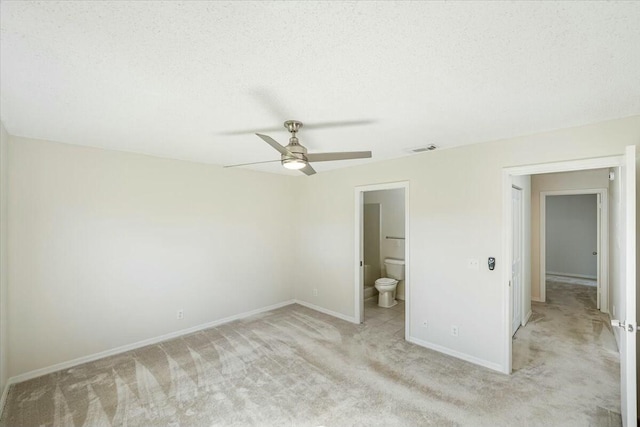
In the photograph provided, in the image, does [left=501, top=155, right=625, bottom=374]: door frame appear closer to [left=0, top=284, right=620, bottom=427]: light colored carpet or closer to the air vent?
[left=0, top=284, right=620, bottom=427]: light colored carpet

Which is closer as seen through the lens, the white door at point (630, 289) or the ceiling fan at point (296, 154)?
the white door at point (630, 289)

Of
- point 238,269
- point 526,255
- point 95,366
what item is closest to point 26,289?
point 95,366

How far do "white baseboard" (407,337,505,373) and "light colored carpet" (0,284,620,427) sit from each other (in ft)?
0.29

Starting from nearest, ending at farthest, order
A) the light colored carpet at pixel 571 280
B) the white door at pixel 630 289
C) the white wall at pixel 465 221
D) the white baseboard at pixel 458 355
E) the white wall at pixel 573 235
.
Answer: the white door at pixel 630 289
the white wall at pixel 465 221
the white baseboard at pixel 458 355
the light colored carpet at pixel 571 280
the white wall at pixel 573 235

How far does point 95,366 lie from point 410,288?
3.79m

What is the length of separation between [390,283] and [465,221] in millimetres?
2217

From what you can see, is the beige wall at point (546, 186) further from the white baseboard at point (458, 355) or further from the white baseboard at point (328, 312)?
the white baseboard at point (328, 312)

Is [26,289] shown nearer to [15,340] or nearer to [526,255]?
[15,340]

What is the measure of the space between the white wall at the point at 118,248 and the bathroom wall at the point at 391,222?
2.52m

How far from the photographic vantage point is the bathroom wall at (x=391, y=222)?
5594 mm

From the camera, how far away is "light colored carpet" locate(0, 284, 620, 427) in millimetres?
2242

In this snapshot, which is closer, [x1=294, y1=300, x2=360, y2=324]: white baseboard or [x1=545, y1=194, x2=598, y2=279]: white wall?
[x1=294, y1=300, x2=360, y2=324]: white baseboard

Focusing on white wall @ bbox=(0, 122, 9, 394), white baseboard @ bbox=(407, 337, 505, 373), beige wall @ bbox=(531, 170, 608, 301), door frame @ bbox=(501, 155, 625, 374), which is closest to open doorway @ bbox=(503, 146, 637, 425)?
door frame @ bbox=(501, 155, 625, 374)

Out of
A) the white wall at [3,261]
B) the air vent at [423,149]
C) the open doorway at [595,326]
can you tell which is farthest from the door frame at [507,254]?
the white wall at [3,261]
